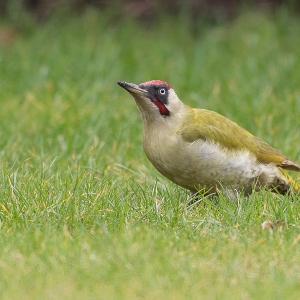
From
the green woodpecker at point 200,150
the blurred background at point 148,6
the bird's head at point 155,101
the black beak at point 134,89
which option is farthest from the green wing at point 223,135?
the blurred background at point 148,6

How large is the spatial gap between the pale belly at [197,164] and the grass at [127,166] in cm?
14

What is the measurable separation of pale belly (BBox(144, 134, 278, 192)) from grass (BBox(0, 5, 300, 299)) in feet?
0.44

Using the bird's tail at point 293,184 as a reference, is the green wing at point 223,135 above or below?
above

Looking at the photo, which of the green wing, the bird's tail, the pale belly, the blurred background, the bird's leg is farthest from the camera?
the blurred background

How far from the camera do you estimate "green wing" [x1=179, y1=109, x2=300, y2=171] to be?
16.4 feet

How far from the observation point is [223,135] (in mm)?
5078

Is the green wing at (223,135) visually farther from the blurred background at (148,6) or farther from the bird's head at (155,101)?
the blurred background at (148,6)

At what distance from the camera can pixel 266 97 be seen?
715 cm

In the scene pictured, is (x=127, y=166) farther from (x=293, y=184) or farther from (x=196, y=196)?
(x=293, y=184)

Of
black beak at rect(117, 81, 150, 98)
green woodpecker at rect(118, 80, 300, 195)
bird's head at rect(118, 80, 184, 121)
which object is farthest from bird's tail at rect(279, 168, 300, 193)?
black beak at rect(117, 81, 150, 98)

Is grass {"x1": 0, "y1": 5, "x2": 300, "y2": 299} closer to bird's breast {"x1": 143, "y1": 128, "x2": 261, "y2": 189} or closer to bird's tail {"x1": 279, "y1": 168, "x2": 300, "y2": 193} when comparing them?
bird's breast {"x1": 143, "y1": 128, "x2": 261, "y2": 189}

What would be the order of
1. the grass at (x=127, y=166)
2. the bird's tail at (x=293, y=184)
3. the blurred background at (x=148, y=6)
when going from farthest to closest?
the blurred background at (x=148, y=6) < the bird's tail at (x=293, y=184) < the grass at (x=127, y=166)

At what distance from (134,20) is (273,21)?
1.58 metres

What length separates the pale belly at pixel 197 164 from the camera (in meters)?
4.88
